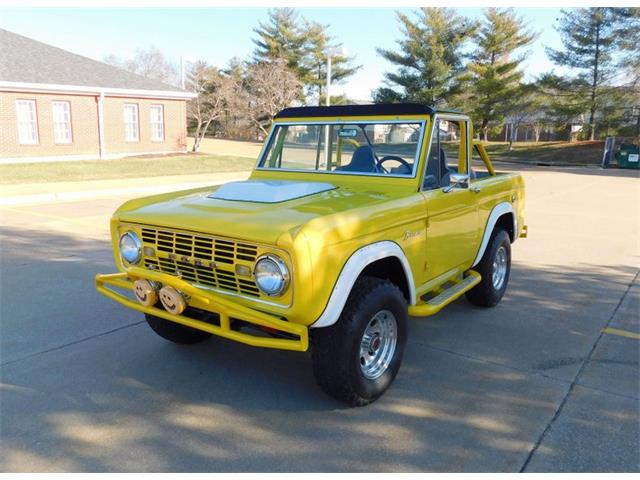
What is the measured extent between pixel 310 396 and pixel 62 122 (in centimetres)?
2163

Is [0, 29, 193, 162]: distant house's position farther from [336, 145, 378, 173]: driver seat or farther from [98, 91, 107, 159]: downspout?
[336, 145, 378, 173]: driver seat

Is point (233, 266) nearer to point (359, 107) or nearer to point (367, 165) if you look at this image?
point (367, 165)

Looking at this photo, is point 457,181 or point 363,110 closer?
point 457,181

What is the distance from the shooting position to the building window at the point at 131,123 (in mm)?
24141

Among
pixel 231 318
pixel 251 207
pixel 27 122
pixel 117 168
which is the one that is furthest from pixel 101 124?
pixel 231 318

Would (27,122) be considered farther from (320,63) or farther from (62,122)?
(320,63)

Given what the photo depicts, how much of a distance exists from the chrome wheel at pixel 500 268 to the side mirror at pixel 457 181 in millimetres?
1381

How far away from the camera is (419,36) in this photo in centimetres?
4000

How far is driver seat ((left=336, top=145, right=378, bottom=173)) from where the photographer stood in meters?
4.58

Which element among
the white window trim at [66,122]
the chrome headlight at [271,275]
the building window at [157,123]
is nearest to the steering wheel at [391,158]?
the chrome headlight at [271,275]

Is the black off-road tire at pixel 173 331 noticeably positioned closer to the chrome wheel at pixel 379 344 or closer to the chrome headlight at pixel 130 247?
the chrome headlight at pixel 130 247

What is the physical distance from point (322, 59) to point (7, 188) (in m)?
37.1

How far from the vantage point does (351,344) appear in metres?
3.33

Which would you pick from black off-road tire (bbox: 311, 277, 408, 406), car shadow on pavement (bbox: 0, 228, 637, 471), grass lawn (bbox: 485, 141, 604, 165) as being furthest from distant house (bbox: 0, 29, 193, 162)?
grass lawn (bbox: 485, 141, 604, 165)
